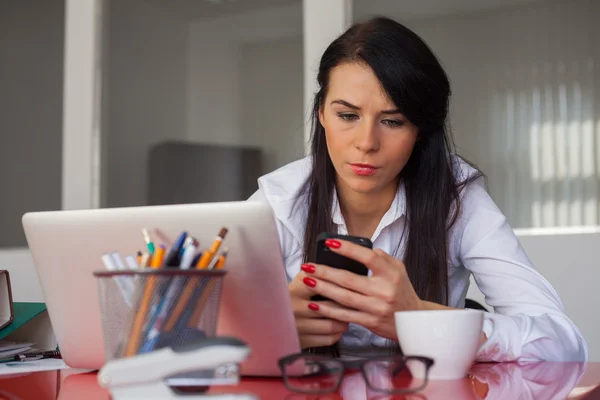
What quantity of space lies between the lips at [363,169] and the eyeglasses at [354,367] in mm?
590

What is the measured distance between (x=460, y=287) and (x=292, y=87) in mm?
1488

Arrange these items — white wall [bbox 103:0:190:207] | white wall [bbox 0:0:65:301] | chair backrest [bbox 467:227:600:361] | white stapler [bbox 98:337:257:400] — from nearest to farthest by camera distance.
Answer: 1. white stapler [bbox 98:337:257:400]
2. chair backrest [bbox 467:227:600:361]
3. white wall [bbox 103:0:190:207]
4. white wall [bbox 0:0:65:301]

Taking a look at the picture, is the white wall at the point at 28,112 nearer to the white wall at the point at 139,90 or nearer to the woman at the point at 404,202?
the white wall at the point at 139,90

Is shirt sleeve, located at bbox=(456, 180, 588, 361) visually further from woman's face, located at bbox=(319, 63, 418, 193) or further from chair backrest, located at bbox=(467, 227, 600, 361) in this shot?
chair backrest, located at bbox=(467, 227, 600, 361)

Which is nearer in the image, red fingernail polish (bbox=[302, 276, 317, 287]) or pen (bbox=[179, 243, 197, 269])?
pen (bbox=[179, 243, 197, 269])

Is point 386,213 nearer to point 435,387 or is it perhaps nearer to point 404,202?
point 404,202

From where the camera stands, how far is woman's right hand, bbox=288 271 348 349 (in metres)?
1.04

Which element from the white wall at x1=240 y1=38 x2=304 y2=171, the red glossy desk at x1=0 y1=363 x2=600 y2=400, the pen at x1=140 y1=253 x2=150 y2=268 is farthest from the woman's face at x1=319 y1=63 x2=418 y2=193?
the white wall at x1=240 y1=38 x2=304 y2=171

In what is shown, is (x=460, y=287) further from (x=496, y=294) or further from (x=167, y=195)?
(x=167, y=195)

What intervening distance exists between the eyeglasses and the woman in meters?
0.19

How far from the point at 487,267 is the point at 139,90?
221 cm

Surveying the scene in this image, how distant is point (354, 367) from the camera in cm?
78

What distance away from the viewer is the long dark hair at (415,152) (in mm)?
1442

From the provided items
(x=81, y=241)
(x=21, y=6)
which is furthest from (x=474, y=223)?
(x=21, y=6)
